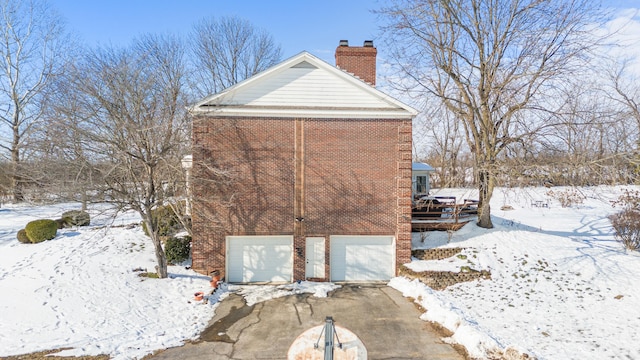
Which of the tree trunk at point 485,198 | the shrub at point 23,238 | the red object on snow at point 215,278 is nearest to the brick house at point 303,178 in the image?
the red object on snow at point 215,278

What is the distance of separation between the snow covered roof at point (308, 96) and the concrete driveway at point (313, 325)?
6.63m

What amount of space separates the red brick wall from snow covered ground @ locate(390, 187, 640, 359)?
2903mm

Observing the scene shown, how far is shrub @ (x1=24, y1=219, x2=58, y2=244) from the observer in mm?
13898

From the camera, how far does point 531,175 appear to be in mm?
13359

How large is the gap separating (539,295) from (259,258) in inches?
378

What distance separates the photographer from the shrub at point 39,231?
13898 mm

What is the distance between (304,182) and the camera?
13062mm

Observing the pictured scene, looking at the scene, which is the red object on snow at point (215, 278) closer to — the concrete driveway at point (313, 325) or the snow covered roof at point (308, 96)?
the concrete driveway at point (313, 325)

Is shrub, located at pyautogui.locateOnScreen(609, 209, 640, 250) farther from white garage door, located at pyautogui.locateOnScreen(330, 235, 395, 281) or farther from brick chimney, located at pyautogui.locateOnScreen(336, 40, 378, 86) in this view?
brick chimney, located at pyautogui.locateOnScreen(336, 40, 378, 86)

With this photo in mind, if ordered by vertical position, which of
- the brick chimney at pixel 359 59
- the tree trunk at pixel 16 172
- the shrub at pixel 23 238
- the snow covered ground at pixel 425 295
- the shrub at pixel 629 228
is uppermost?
the brick chimney at pixel 359 59

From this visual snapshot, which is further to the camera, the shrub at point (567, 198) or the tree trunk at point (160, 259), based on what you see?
the shrub at point (567, 198)

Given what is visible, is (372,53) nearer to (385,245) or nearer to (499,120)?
(499,120)


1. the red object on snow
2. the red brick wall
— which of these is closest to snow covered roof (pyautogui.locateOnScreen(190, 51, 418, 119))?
the red brick wall

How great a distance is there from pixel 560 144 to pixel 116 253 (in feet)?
61.8
